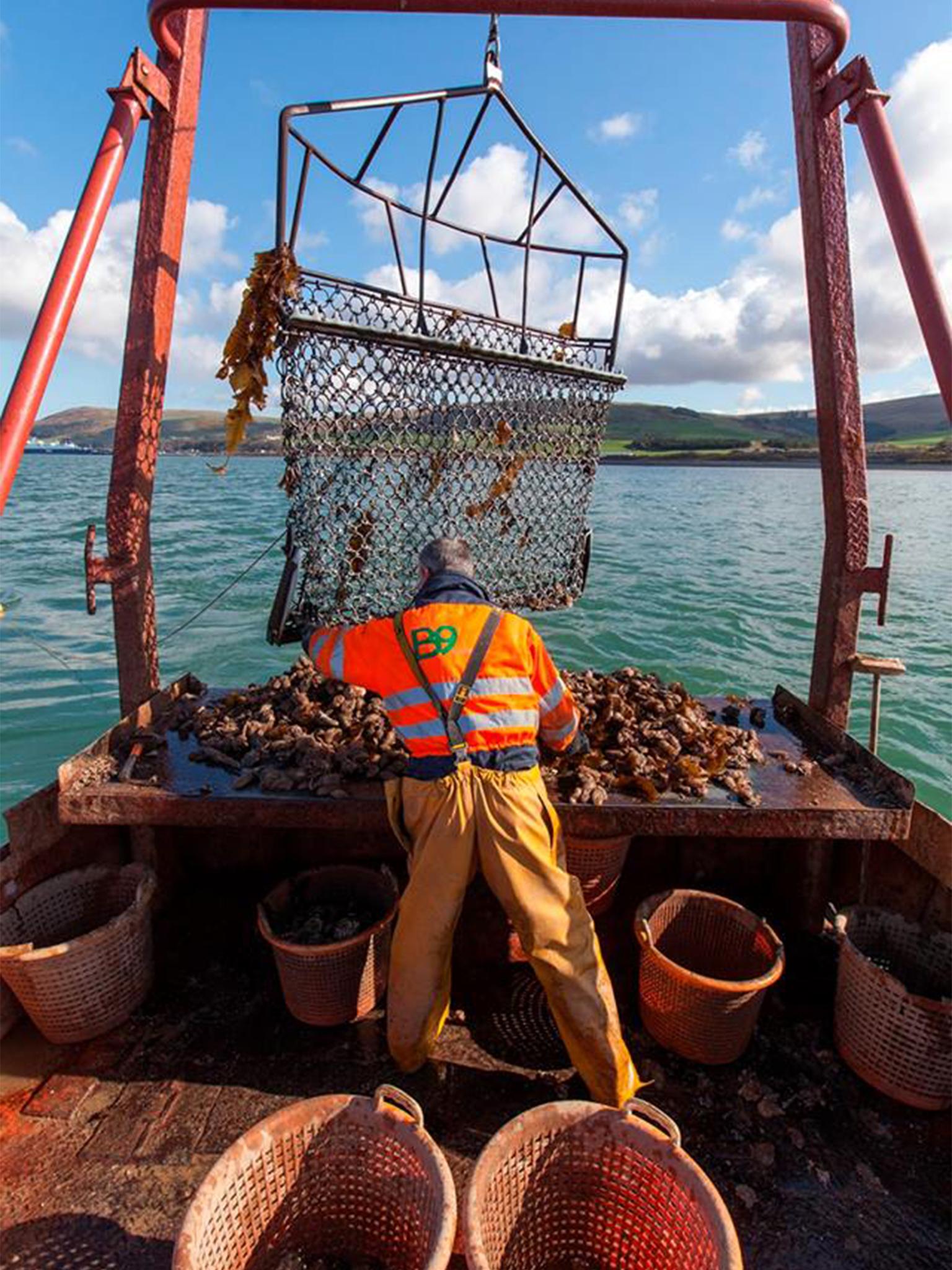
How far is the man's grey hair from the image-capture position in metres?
2.89

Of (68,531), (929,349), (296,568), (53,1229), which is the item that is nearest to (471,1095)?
(53,1229)

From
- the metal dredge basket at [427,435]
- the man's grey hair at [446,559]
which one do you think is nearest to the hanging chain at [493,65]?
the metal dredge basket at [427,435]

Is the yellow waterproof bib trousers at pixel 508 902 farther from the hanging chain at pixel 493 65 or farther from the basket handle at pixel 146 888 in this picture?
the hanging chain at pixel 493 65

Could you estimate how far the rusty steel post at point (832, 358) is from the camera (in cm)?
351

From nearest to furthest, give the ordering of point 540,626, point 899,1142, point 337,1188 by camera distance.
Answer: point 337,1188 → point 899,1142 → point 540,626

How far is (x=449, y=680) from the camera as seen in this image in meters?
2.60

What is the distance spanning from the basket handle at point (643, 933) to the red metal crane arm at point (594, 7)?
11.8 ft

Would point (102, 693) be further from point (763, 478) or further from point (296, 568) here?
point (763, 478)

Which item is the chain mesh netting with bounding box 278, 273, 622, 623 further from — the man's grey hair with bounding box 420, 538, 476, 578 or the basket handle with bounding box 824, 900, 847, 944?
the basket handle with bounding box 824, 900, 847, 944

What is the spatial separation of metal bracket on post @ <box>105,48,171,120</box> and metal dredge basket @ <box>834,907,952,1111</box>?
4608mm

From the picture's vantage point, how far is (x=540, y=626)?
554 inches

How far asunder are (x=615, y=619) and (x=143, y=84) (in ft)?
43.8

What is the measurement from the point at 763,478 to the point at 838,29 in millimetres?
77583

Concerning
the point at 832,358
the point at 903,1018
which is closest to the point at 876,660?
the point at 832,358
